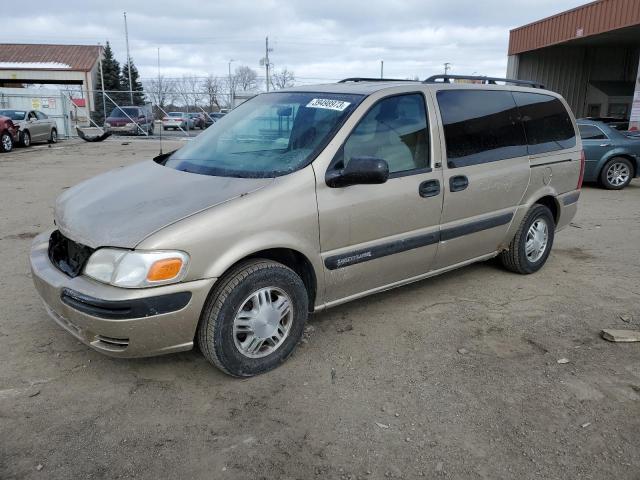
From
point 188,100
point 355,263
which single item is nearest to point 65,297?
point 355,263

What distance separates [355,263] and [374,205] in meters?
0.41

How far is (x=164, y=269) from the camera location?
110 inches

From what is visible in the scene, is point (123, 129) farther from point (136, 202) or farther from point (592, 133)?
point (136, 202)

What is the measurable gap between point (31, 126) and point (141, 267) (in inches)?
792

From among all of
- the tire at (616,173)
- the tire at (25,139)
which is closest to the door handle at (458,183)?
the tire at (616,173)

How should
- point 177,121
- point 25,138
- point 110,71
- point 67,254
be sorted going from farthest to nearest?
point 110,71 < point 177,121 < point 25,138 < point 67,254

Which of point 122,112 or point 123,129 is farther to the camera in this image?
point 122,112

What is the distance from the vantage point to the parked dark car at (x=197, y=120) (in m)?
31.1

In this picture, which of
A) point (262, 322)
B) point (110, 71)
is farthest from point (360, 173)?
point (110, 71)

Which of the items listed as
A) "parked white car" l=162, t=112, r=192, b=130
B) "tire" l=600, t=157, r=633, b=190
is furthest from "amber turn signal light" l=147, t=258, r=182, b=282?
"parked white car" l=162, t=112, r=192, b=130

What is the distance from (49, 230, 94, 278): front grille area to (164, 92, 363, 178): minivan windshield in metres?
0.90

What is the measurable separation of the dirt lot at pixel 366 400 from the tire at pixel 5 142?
15325 millimetres

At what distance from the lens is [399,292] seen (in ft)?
15.4

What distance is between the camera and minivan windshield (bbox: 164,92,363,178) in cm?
349
